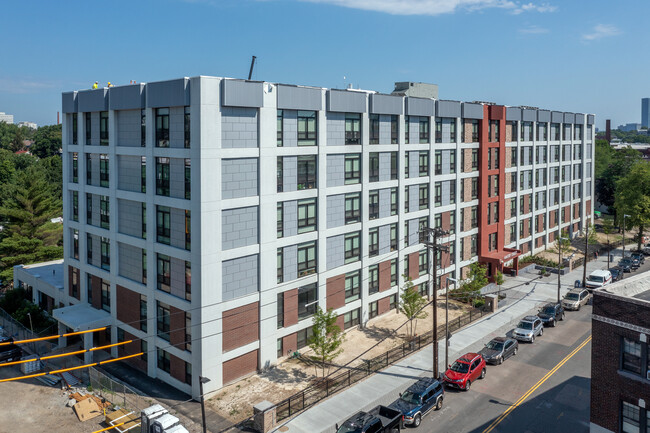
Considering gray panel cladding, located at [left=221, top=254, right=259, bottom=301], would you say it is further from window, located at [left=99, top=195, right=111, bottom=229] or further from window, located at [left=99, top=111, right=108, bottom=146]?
window, located at [left=99, top=111, right=108, bottom=146]

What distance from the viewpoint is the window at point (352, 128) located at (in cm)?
4147

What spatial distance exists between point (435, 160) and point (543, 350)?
67.6ft

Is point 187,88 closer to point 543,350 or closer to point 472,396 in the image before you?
point 472,396

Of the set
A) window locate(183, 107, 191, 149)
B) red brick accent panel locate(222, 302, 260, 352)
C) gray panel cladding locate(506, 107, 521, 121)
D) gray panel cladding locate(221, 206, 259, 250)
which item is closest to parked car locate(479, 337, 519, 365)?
red brick accent panel locate(222, 302, 260, 352)

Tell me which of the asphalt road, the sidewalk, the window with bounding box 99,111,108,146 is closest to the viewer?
the asphalt road

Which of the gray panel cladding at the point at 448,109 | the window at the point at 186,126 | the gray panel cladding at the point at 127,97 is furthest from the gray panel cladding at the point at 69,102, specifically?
the gray panel cladding at the point at 448,109

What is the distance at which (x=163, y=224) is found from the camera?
35.0 m

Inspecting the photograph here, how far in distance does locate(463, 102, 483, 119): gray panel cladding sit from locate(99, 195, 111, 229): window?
36488 millimetres

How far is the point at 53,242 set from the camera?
5831cm

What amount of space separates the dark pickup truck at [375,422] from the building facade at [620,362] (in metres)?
9.68

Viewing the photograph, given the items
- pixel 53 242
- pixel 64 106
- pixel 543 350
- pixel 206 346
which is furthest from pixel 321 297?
pixel 53 242

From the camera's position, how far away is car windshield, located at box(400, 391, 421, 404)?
96.9ft

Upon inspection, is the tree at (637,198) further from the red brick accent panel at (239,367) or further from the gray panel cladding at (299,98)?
the red brick accent panel at (239,367)

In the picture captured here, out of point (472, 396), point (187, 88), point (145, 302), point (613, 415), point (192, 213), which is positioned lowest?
point (472, 396)
